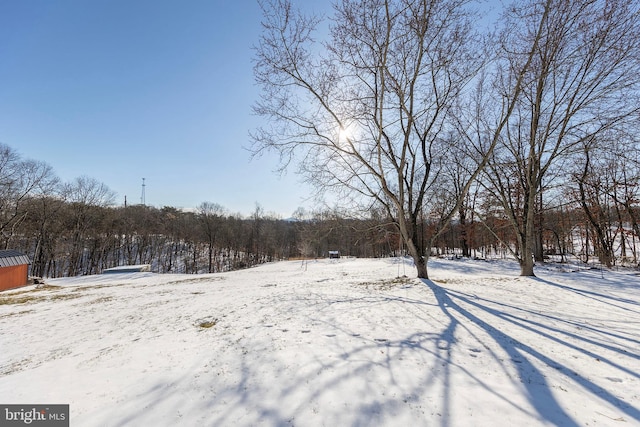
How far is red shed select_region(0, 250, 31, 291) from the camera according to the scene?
15738mm

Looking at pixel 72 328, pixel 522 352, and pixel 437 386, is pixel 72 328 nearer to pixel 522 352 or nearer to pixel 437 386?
pixel 437 386

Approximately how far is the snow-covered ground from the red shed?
14.6 metres

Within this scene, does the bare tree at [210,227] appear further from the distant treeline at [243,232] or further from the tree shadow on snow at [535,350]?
the tree shadow on snow at [535,350]

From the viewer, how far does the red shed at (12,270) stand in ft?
51.6

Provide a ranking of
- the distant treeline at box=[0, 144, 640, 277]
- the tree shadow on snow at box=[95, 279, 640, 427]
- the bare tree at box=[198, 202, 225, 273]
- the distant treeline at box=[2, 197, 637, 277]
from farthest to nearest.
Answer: the bare tree at box=[198, 202, 225, 273], the distant treeline at box=[2, 197, 637, 277], the distant treeline at box=[0, 144, 640, 277], the tree shadow on snow at box=[95, 279, 640, 427]

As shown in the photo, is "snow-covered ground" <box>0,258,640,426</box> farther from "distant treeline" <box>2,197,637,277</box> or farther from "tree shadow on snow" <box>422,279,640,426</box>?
"distant treeline" <box>2,197,637,277</box>

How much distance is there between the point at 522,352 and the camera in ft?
11.5

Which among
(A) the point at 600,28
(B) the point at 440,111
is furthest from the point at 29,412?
(A) the point at 600,28

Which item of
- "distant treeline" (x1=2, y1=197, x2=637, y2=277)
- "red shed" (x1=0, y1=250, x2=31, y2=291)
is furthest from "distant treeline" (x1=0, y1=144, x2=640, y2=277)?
"red shed" (x1=0, y1=250, x2=31, y2=291)

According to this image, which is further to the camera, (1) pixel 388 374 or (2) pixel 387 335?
(2) pixel 387 335

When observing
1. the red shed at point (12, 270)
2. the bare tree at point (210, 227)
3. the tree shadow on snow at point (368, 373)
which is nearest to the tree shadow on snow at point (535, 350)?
the tree shadow on snow at point (368, 373)

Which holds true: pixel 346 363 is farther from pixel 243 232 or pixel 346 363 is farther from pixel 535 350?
pixel 243 232

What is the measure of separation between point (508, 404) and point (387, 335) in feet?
5.98

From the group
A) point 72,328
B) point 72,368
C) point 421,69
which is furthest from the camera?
point 421,69
